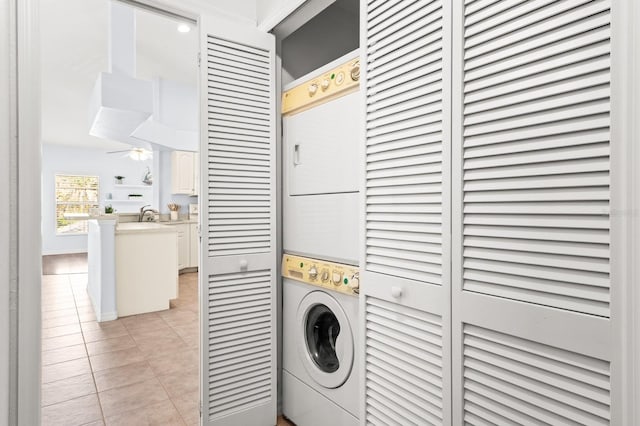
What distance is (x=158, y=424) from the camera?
1962mm

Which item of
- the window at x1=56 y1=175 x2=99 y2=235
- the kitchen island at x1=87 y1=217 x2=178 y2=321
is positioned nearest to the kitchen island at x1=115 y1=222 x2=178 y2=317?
the kitchen island at x1=87 y1=217 x2=178 y2=321

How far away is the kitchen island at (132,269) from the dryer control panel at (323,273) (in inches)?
103

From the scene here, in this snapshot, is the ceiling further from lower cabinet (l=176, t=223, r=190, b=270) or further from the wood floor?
the wood floor

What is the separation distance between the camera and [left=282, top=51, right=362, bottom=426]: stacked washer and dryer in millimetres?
1578

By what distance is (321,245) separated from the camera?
1.76 m

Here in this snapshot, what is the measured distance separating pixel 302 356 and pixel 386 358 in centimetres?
70

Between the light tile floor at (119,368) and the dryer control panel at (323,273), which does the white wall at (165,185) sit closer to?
the light tile floor at (119,368)

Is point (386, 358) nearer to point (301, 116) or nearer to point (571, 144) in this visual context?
point (571, 144)

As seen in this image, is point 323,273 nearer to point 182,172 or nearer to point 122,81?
point 122,81

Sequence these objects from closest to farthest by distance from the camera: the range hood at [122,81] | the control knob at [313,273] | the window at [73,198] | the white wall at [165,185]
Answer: the control knob at [313,273]
the range hood at [122,81]
the white wall at [165,185]
the window at [73,198]

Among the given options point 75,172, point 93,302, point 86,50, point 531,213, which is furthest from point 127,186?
point 531,213

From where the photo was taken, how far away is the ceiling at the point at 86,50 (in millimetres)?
3807

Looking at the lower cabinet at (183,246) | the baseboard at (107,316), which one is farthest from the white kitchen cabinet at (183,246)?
the baseboard at (107,316)

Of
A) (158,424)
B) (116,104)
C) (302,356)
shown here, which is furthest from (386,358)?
(116,104)
